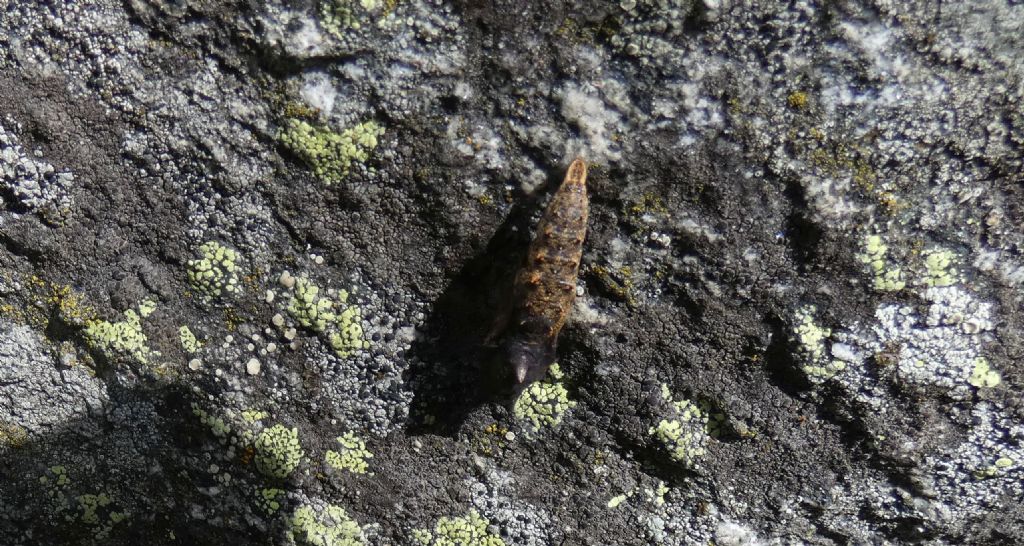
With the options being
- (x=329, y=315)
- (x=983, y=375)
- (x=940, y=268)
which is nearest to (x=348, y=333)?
(x=329, y=315)

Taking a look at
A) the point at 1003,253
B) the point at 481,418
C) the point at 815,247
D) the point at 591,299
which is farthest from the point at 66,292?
the point at 1003,253

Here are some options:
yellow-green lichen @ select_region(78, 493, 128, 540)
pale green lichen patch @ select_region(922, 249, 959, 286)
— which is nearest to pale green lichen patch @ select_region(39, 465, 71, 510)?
yellow-green lichen @ select_region(78, 493, 128, 540)

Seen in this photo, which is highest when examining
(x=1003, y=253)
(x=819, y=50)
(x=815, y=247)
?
(x=819, y=50)

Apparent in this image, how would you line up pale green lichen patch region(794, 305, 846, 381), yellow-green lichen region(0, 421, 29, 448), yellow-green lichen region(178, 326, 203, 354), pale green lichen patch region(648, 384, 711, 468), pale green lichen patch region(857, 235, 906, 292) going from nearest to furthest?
pale green lichen patch region(857, 235, 906, 292) → pale green lichen patch region(794, 305, 846, 381) → pale green lichen patch region(648, 384, 711, 468) → yellow-green lichen region(178, 326, 203, 354) → yellow-green lichen region(0, 421, 29, 448)

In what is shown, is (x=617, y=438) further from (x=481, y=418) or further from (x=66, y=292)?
(x=66, y=292)

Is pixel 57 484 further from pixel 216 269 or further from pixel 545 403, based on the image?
pixel 545 403

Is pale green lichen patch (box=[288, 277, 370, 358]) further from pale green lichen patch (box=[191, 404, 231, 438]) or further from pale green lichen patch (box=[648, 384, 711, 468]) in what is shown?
pale green lichen patch (box=[648, 384, 711, 468])
